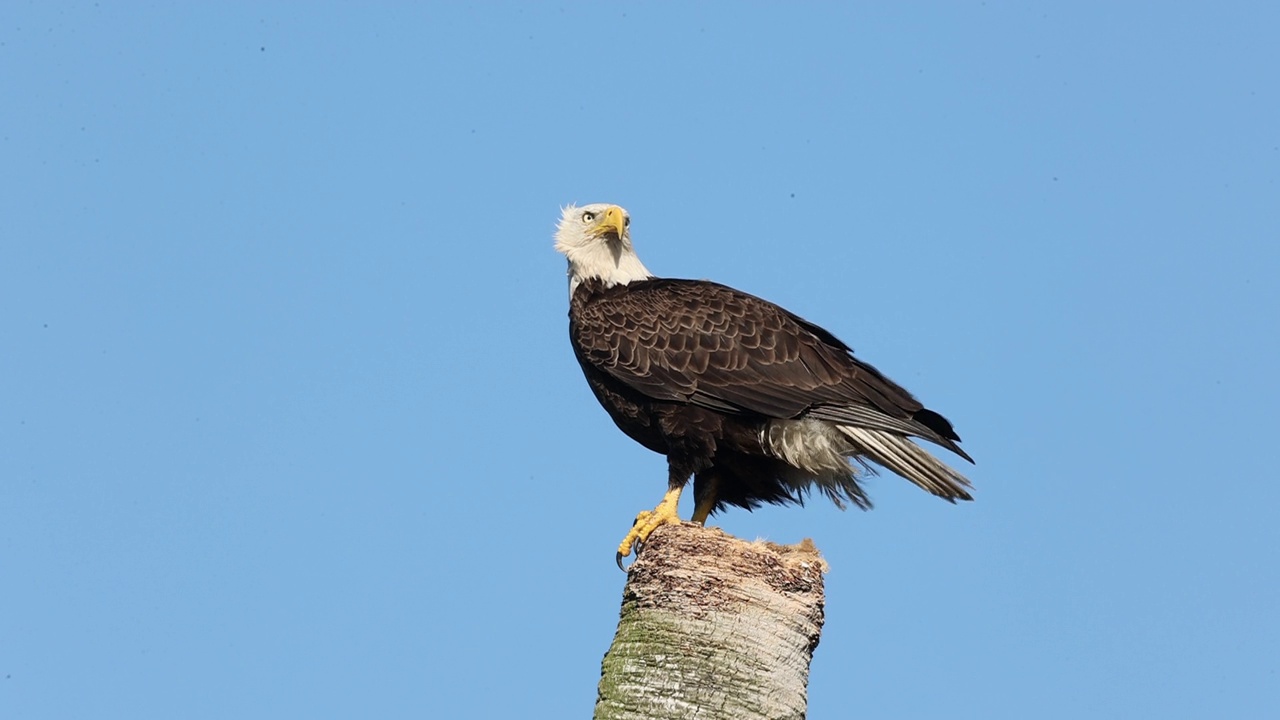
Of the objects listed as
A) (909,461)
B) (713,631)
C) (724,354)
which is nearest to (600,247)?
(724,354)

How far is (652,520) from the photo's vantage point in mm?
8594

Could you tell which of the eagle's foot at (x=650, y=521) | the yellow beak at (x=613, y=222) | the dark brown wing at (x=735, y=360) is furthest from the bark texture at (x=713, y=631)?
the yellow beak at (x=613, y=222)

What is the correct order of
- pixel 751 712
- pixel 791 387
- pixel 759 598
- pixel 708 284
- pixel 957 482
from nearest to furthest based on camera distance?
1. pixel 751 712
2. pixel 759 598
3. pixel 957 482
4. pixel 791 387
5. pixel 708 284

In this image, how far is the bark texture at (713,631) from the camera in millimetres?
5797

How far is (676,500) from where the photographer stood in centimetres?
887

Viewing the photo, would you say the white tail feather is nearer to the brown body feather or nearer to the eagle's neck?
the brown body feather

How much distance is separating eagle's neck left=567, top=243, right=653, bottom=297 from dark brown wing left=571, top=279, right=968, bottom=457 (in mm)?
275

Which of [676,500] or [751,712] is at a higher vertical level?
[676,500]

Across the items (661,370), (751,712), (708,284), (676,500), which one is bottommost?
(751,712)

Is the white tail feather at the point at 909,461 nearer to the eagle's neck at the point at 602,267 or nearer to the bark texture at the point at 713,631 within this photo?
the eagle's neck at the point at 602,267

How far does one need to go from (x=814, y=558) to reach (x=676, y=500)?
2.43 meters

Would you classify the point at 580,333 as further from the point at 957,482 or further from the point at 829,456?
the point at 957,482

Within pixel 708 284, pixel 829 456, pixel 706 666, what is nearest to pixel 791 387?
pixel 829 456

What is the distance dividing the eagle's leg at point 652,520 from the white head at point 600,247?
1.78 metres
